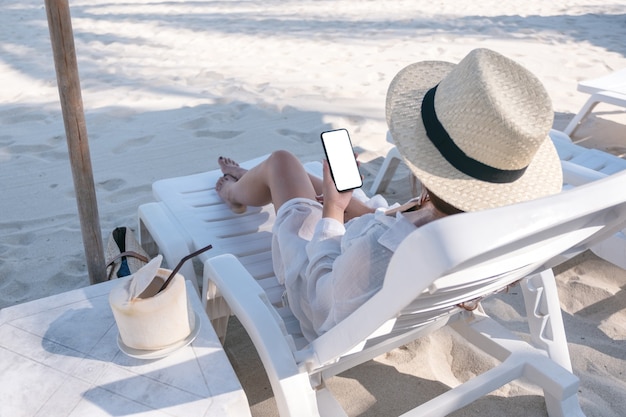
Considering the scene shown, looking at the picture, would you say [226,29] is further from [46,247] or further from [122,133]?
[46,247]

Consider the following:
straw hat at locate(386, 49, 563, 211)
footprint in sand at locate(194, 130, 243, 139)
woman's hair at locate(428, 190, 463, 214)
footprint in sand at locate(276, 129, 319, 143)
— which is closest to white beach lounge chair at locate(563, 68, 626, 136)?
footprint in sand at locate(276, 129, 319, 143)

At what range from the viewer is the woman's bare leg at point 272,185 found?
246cm

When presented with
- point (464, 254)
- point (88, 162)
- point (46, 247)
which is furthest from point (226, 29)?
point (464, 254)

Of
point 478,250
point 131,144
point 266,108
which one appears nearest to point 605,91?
point 266,108

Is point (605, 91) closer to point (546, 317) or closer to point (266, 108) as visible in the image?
point (546, 317)

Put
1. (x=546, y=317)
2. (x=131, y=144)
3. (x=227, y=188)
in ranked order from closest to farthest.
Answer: (x=546, y=317) < (x=227, y=188) < (x=131, y=144)

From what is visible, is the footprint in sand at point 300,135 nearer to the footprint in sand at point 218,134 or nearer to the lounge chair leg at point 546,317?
the footprint in sand at point 218,134

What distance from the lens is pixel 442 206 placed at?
1.54 meters

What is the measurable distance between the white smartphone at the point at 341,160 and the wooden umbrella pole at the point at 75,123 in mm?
741

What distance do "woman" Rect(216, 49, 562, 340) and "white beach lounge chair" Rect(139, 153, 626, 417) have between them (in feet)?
0.46

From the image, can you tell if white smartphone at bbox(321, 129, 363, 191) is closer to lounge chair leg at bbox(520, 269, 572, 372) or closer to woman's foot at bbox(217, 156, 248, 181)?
lounge chair leg at bbox(520, 269, 572, 372)

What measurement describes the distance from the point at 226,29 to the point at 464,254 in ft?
22.3

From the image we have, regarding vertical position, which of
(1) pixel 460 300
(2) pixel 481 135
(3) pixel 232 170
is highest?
(2) pixel 481 135

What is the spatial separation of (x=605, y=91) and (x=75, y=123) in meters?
3.23
